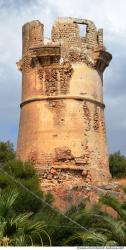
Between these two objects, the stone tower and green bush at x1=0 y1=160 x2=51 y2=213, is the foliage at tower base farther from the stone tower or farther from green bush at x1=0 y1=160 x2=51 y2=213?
the stone tower

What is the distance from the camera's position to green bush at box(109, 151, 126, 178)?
118 ft

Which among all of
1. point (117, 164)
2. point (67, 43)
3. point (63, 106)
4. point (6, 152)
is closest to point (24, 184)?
point (63, 106)

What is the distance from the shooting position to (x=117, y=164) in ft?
120

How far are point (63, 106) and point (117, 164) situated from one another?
1176 cm

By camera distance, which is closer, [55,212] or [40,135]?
[55,212]

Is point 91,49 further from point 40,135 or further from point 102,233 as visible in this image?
point 102,233

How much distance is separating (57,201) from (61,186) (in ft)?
4.52

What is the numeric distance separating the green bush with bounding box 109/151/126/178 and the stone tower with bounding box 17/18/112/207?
929cm

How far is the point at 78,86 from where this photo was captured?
26109 mm

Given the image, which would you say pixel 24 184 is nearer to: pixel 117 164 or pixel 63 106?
pixel 63 106

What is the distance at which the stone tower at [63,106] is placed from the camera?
82.6 ft

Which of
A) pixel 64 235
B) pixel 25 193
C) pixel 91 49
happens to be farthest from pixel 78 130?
pixel 64 235

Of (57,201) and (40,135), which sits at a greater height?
(40,135)

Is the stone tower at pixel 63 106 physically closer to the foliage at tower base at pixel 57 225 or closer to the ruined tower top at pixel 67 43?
the ruined tower top at pixel 67 43
